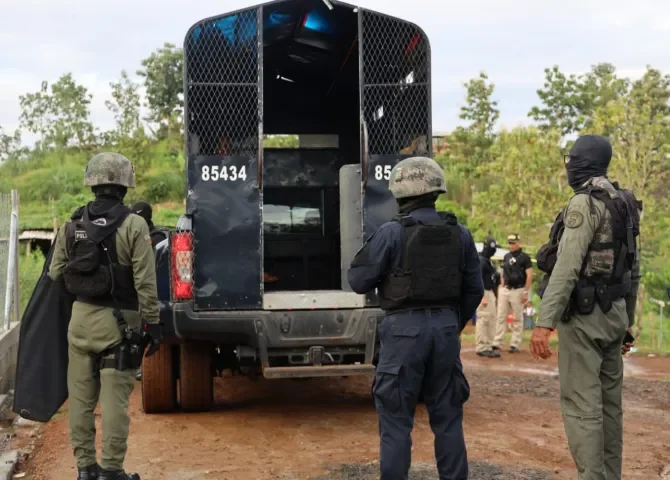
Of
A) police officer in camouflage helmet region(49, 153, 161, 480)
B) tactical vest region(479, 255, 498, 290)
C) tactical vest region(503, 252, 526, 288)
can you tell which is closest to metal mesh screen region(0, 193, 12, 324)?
police officer in camouflage helmet region(49, 153, 161, 480)

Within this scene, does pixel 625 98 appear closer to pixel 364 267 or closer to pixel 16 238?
pixel 16 238

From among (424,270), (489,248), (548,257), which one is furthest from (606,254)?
(489,248)

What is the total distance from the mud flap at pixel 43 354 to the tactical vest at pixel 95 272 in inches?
10.2

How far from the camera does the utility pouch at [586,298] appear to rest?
464 centimetres

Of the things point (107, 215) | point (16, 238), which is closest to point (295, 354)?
point (107, 215)

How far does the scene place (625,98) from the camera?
17234 mm

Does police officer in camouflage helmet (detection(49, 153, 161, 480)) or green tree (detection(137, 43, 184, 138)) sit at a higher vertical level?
green tree (detection(137, 43, 184, 138))

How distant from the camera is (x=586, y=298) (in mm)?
4648

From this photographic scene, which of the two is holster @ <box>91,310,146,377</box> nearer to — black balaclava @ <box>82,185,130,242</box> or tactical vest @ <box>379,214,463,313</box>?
black balaclava @ <box>82,185,130,242</box>

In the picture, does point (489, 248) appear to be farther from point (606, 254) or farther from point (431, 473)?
point (606, 254)

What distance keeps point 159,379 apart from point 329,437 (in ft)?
5.37

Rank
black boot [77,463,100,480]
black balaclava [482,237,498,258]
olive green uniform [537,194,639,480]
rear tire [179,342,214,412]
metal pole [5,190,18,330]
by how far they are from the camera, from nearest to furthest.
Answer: olive green uniform [537,194,639,480] < black boot [77,463,100,480] < rear tire [179,342,214,412] < metal pole [5,190,18,330] < black balaclava [482,237,498,258]

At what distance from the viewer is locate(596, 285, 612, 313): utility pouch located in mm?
4656

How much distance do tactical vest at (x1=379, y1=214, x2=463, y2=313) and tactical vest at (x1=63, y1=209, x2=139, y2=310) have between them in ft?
5.13
